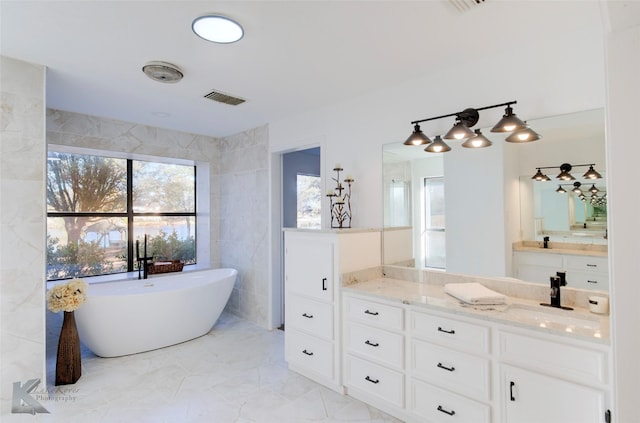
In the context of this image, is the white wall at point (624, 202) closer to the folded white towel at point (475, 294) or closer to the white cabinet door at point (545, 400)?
the white cabinet door at point (545, 400)

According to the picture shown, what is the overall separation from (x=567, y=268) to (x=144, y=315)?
3.64 meters

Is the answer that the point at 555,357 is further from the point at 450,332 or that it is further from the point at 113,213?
the point at 113,213

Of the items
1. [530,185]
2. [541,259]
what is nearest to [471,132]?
[530,185]

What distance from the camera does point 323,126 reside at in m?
3.45

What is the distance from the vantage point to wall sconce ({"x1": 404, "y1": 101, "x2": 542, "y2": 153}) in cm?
197

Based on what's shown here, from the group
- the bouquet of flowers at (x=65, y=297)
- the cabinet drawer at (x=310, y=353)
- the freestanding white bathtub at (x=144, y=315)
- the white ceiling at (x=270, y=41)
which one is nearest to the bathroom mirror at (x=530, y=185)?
the white ceiling at (x=270, y=41)

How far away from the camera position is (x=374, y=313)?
235cm

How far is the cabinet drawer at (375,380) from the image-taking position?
7.22 ft

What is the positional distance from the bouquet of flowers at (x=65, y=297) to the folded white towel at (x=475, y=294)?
10.1 ft

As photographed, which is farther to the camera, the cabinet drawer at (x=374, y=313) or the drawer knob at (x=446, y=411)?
the cabinet drawer at (x=374, y=313)

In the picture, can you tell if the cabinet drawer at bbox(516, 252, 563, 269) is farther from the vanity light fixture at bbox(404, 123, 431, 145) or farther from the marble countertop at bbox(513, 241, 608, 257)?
the vanity light fixture at bbox(404, 123, 431, 145)

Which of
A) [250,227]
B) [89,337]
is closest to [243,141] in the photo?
[250,227]

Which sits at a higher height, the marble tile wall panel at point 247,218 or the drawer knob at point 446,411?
the marble tile wall panel at point 247,218

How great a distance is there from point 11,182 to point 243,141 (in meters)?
2.57
